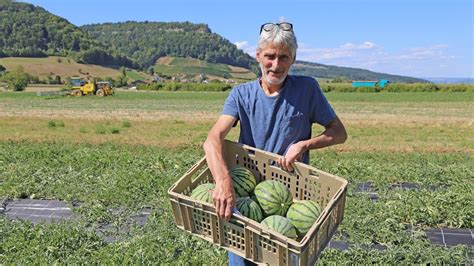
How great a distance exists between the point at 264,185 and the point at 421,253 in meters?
2.66

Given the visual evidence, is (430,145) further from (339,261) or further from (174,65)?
(174,65)

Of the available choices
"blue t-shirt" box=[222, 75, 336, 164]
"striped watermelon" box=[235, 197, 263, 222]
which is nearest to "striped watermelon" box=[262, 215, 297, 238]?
"striped watermelon" box=[235, 197, 263, 222]

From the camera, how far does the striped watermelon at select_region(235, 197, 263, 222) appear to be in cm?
289

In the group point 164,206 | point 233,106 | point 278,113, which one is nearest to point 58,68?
point 164,206

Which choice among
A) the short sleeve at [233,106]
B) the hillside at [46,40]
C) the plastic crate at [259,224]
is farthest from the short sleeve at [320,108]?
the hillside at [46,40]

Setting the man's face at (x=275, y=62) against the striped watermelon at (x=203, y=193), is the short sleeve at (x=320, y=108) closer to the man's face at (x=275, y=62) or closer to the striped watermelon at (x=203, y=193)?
the man's face at (x=275, y=62)

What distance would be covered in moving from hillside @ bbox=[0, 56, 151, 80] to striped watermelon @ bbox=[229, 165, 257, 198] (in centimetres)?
10161

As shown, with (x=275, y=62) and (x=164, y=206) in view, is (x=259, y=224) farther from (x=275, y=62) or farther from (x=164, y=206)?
(x=164, y=206)

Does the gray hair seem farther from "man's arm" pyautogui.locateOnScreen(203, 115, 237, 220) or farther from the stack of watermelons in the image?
the stack of watermelons

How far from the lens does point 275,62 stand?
2.99m

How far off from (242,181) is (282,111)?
53 cm

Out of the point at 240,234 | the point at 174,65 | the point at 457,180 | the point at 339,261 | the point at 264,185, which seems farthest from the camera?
the point at 174,65

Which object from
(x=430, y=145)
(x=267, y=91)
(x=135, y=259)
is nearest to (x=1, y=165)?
(x=135, y=259)

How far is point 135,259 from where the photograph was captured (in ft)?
15.8
